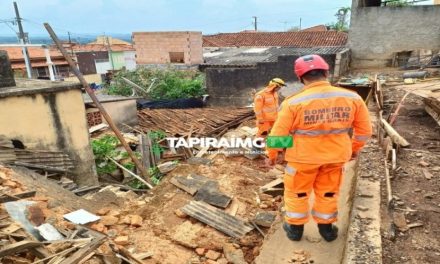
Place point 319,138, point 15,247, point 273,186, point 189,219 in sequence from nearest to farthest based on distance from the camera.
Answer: point 15,247 → point 319,138 → point 189,219 → point 273,186

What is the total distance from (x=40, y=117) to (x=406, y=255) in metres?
7.56

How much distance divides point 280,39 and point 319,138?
87.3 feet

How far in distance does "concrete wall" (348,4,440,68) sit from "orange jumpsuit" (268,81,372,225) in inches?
535

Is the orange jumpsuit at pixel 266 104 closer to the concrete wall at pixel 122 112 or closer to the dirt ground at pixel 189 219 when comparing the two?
the dirt ground at pixel 189 219

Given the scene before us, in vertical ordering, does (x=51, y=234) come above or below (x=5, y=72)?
below

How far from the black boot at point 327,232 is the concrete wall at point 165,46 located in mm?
20696

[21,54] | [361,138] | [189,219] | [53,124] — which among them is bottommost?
[189,219]

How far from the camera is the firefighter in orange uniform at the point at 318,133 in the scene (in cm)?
268

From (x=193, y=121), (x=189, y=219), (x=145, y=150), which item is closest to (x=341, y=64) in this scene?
(x=193, y=121)

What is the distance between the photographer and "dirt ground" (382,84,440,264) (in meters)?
2.58

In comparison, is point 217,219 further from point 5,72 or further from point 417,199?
point 5,72

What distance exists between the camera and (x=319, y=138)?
274 centimetres

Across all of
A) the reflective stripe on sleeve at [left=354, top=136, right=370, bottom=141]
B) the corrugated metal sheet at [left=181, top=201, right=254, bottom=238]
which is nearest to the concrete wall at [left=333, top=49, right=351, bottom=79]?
the corrugated metal sheet at [left=181, top=201, right=254, bottom=238]

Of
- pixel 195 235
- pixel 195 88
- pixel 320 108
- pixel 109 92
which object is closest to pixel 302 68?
pixel 320 108
